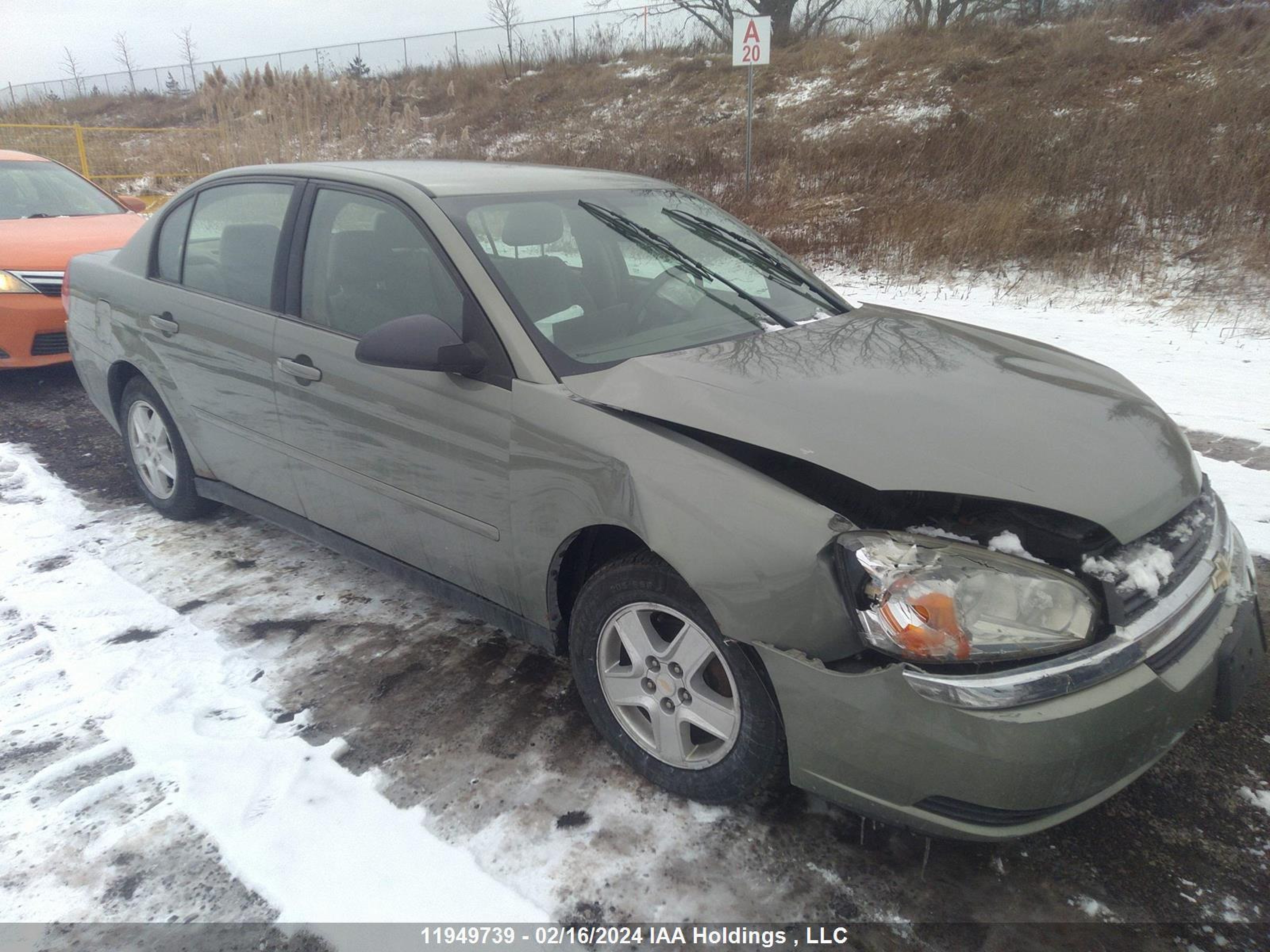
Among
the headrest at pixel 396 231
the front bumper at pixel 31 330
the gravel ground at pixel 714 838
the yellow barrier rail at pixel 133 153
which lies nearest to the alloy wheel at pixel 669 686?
the gravel ground at pixel 714 838

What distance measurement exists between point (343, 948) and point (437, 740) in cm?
73

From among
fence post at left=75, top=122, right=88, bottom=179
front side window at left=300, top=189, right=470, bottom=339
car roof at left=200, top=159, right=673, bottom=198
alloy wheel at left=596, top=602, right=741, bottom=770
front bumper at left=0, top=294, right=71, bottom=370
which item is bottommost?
alloy wheel at left=596, top=602, right=741, bottom=770

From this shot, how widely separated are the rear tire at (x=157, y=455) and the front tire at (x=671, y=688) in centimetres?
253

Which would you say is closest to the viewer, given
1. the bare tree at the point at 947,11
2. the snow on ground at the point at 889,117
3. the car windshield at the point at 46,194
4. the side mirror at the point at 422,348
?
the side mirror at the point at 422,348

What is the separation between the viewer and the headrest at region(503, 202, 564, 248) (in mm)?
2809

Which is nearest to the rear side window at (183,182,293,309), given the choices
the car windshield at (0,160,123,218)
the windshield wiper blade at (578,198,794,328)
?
the windshield wiper blade at (578,198,794,328)

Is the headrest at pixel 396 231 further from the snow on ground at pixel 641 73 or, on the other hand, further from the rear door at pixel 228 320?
the snow on ground at pixel 641 73

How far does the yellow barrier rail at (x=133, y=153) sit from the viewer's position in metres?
17.9

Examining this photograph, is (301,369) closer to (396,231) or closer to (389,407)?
(389,407)

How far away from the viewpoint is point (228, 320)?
133 inches

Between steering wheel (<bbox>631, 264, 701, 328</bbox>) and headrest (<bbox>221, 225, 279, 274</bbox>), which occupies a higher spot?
headrest (<bbox>221, 225, 279, 274</bbox>)

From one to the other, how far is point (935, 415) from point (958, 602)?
1.92 ft

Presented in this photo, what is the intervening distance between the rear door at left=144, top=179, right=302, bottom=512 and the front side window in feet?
0.61

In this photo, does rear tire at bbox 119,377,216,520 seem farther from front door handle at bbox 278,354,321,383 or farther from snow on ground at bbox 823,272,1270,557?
snow on ground at bbox 823,272,1270,557
